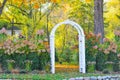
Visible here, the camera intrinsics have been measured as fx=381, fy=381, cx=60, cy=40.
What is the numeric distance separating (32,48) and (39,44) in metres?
0.37

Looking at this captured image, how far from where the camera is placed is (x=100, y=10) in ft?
58.7

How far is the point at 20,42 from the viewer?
14883 mm

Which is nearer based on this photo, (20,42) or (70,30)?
(20,42)

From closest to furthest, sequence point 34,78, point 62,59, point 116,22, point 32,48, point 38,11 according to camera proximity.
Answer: point 34,78 → point 32,48 → point 62,59 → point 38,11 → point 116,22

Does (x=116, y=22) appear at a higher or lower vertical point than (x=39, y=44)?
higher

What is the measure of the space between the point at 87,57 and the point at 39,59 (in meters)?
1.97

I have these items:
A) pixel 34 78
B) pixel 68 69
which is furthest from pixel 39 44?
pixel 34 78

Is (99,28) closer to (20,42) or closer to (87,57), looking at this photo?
(87,57)

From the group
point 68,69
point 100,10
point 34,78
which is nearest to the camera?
point 34,78

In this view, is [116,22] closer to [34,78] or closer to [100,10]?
[100,10]

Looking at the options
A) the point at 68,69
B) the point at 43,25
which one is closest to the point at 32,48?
the point at 68,69

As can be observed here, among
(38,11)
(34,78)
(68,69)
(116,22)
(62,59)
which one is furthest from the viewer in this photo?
(116,22)

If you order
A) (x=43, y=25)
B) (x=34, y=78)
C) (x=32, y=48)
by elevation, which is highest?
(x=43, y=25)

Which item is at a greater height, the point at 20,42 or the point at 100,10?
the point at 100,10
